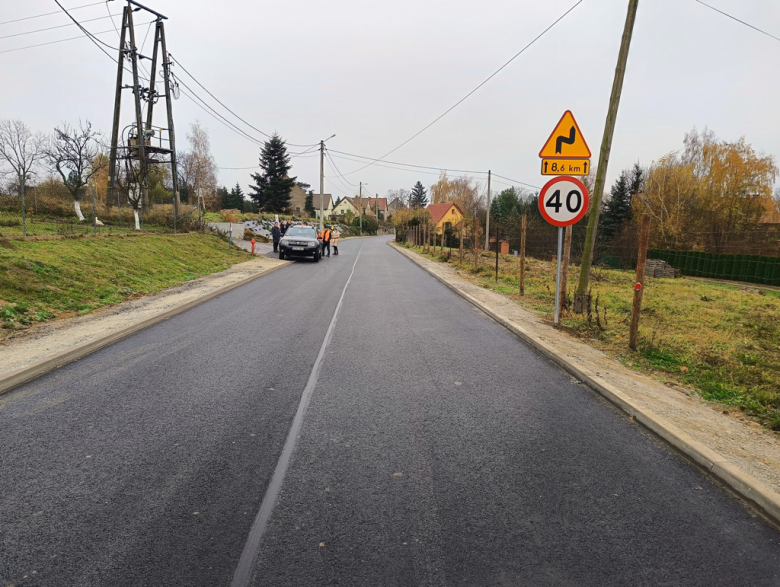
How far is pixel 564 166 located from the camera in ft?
28.2

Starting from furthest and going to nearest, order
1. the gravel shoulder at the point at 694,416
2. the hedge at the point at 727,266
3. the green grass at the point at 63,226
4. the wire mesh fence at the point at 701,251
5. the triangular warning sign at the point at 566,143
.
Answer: the wire mesh fence at the point at 701,251
the hedge at the point at 727,266
the green grass at the point at 63,226
the triangular warning sign at the point at 566,143
the gravel shoulder at the point at 694,416

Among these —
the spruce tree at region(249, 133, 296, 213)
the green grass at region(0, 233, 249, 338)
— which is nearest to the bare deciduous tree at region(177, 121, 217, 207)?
the spruce tree at region(249, 133, 296, 213)

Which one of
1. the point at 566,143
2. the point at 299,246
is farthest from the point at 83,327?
the point at 299,246

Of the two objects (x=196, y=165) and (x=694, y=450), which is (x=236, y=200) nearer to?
(x=196, y=165)

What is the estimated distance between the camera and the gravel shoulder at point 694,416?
12.1 ft

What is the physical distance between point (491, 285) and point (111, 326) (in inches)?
432

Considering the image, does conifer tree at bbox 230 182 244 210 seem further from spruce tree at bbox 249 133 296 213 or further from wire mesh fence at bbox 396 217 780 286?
wire mesh fence at bbox 396 217 780 286

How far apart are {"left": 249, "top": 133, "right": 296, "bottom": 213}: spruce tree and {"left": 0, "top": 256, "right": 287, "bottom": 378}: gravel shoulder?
2112 inches

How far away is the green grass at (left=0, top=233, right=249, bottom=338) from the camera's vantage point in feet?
28.7

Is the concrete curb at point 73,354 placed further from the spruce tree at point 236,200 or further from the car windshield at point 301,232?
the spruce tree at point 236,200

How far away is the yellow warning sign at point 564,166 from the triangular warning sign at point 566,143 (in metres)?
0.07

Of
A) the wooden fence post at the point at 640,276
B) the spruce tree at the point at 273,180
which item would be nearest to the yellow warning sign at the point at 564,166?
the wooden fence post at the point at 640,276

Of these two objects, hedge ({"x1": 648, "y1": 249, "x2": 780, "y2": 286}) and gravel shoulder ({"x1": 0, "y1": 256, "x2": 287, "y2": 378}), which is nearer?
gravel shoulder ({"x1": 0, "y1": 256, "x2": 287, "y2": 378})

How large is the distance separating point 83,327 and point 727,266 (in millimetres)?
31325
